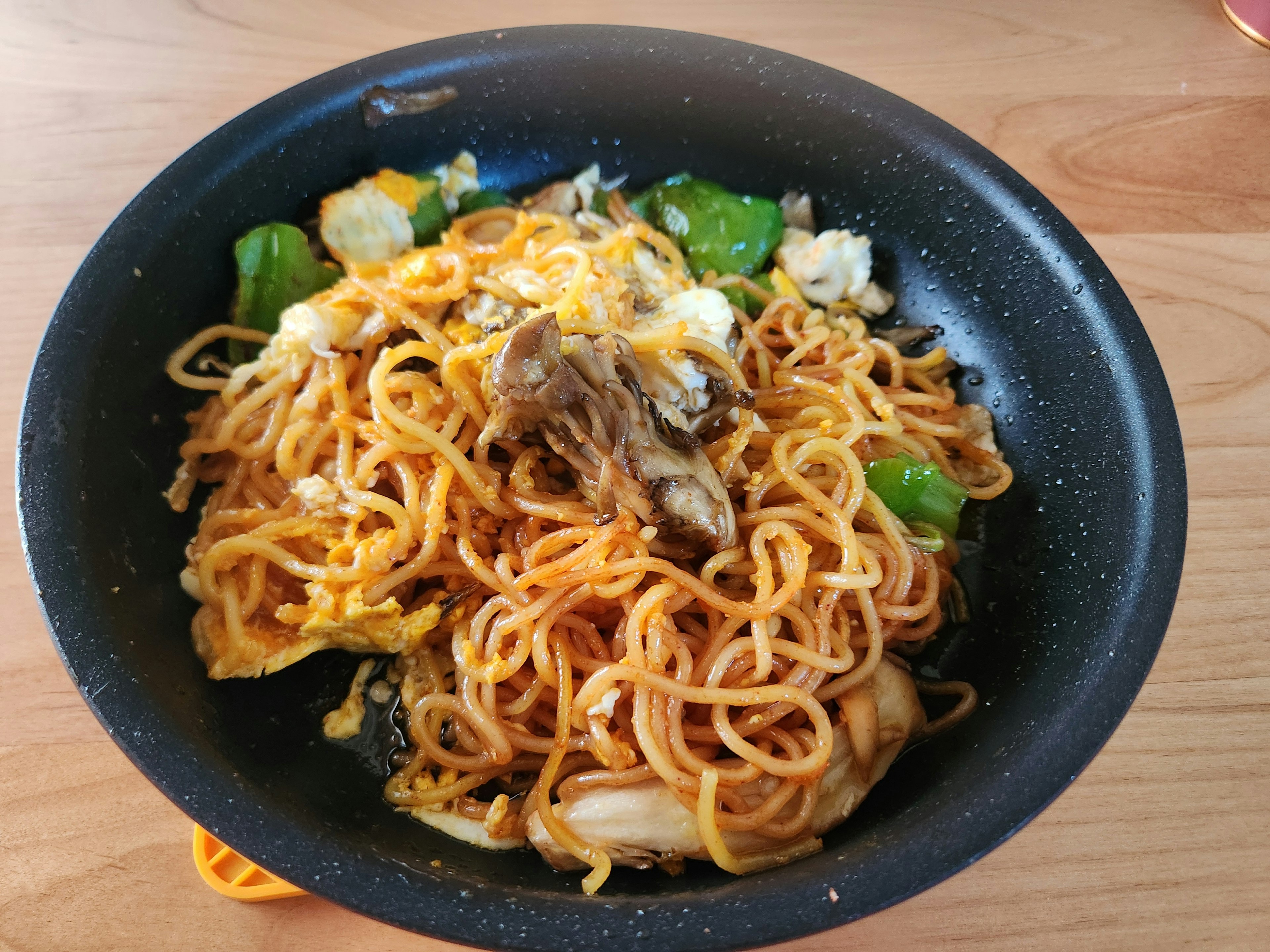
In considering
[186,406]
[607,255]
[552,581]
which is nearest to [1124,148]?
[607,255]

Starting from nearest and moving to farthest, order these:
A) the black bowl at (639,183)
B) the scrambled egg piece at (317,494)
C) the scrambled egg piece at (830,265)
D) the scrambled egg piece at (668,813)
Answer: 1. the black bowl at (639,183)
2. the scrambled egg piece at (668,813)
3. the scrambled egg piece at (317,494)
4. the scrambled egg piece at (830,265)

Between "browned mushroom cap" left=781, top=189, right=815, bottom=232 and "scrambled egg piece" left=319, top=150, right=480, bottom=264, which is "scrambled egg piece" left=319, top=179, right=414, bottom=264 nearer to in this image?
"scrambled egg piece" left=319, top=150, right=480, bottom=264

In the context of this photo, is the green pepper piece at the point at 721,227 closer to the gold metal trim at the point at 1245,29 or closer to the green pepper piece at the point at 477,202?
the green pepper piece at the point at 477,202

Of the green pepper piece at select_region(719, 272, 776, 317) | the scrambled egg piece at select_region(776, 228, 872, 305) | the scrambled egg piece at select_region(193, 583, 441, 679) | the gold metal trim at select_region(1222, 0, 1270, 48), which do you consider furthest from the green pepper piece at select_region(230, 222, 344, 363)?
the gold metal trim at select_region(1222, 0, 1270, 48)

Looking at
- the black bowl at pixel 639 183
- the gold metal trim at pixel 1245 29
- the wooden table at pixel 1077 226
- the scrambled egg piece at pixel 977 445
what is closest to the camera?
the black bowl at pixel 639 183

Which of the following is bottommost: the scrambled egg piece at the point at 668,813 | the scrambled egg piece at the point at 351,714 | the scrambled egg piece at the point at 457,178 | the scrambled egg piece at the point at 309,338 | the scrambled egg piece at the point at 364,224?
the scrambled egg piece at the point at 351,714

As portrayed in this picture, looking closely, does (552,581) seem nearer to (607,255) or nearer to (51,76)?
(607,255)

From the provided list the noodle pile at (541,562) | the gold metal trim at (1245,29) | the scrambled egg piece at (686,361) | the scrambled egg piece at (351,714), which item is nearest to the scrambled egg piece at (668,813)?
the noodle pile at (541,562)
